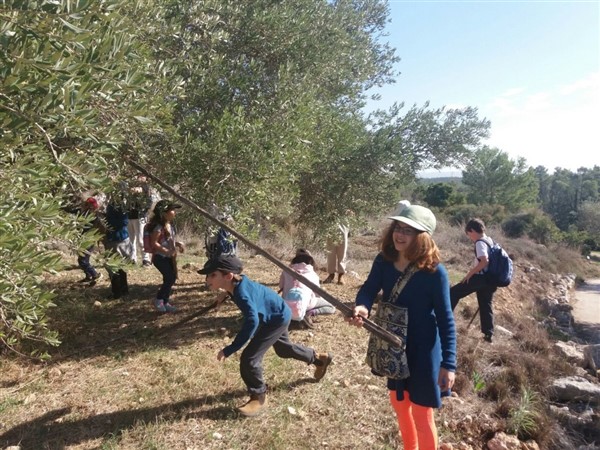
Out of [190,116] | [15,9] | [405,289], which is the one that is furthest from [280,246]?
[15,9]

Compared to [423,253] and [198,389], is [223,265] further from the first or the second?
[423,253]

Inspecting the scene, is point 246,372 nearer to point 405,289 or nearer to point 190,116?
point 405,289

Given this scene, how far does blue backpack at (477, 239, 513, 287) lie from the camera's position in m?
6.14

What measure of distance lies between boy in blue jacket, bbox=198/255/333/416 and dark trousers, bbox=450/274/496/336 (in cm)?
337

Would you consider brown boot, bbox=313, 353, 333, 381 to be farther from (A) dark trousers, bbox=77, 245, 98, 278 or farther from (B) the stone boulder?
(A) dark trousers, bbox=77, 245, 98, 278

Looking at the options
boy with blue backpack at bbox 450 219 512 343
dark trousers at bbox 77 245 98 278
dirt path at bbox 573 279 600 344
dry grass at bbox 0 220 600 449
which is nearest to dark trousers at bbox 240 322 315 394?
dry grass at bbox 0 220 600 449

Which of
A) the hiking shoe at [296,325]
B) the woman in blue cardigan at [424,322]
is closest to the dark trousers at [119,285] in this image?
the hiking shoe at [296,325]

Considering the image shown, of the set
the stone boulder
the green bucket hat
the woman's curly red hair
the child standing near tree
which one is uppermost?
the green bucket hat

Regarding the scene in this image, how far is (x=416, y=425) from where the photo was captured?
9.52ft

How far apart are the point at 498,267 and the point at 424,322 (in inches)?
157

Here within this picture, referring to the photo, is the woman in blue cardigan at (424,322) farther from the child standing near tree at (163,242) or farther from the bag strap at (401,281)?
the child standing near tree at (163,242)

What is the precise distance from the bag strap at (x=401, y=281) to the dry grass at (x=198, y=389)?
1.80 m

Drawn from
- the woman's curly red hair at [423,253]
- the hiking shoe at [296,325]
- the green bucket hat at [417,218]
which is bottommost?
the hiking shoe at [296,325]

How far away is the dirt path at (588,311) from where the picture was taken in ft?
42.2
